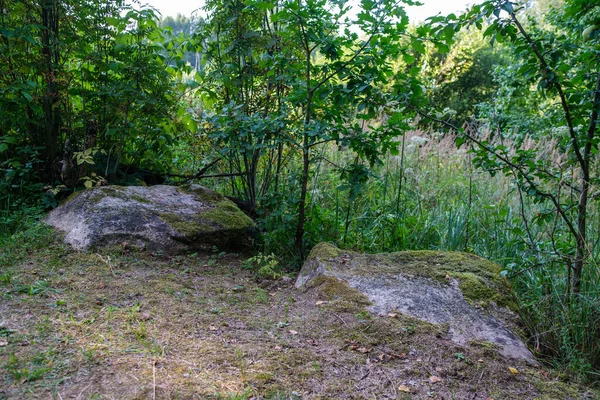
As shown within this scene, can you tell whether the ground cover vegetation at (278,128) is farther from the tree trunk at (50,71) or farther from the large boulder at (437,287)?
the large boulder at (437,287)

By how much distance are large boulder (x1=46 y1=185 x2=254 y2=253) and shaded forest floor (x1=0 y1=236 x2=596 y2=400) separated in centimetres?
46

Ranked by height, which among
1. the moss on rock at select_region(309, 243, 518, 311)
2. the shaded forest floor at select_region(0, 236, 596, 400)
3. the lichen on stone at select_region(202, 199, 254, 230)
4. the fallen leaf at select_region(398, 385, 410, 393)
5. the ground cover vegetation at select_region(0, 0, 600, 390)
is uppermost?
the ground cover vegetation at select_region(0, 0, 600, 390)

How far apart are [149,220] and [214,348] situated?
1.81m

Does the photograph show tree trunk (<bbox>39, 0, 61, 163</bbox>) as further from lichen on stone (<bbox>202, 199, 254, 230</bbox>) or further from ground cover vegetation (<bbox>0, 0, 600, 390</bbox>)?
lichen on stone (<bbox>202, 199, 254, 230</bbox>)

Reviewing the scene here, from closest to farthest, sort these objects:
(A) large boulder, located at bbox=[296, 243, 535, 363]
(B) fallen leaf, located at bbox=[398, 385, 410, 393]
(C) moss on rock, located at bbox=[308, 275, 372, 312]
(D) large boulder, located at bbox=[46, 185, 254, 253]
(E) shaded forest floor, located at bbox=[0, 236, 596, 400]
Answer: (E) shaded forest floor, located at bbox=[0, 236, 596, 400]
(B) fallen leaf, located at bbox=[398, 385, 410, 393]
(A) large boulder, located at bbox=[296, 243, 535, 363]
(C) moss on rock, located at bbox=[308, 275, 372, 312]
(D) large boulder, located at bbox=[46, 185, 254, 253]

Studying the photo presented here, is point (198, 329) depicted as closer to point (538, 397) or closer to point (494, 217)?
point (538, 397)

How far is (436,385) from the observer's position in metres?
2.08

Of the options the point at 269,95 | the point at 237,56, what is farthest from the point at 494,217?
the point at 237,56

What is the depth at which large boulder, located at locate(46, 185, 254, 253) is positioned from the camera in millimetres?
3486

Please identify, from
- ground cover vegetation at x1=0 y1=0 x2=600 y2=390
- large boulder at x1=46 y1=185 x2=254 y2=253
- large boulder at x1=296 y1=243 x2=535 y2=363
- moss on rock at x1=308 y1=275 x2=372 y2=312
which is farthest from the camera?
large boulder at x1=46 y1=185 x2=254 y2=253

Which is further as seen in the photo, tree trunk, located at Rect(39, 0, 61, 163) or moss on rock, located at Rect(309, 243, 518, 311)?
tree trunk, located at Rect(39, 0, 61, 163)

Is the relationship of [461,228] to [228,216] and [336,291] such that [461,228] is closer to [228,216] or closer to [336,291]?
[336,291]

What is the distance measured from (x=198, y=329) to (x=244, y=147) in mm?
1483

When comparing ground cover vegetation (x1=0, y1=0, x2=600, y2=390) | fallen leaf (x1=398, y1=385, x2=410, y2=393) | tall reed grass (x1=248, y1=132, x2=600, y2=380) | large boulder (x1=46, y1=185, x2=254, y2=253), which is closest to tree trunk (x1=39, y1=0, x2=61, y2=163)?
ground cover vegetation (x1=0, y1=0, x2=600, y2=390)
